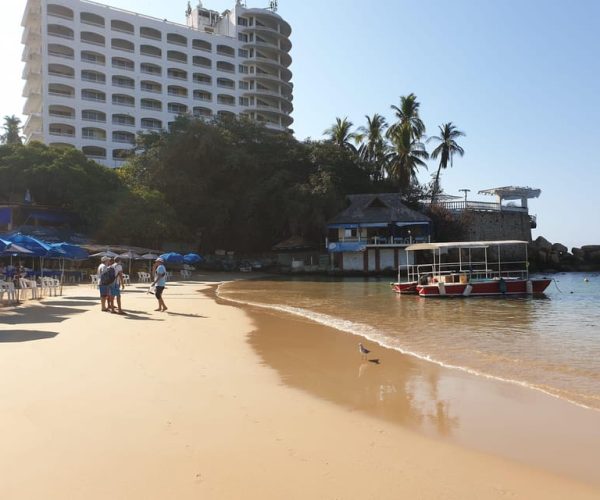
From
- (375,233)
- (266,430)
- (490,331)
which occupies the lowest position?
(490,331)

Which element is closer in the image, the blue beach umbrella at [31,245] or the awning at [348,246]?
the blue beach umbrella at [31,245]

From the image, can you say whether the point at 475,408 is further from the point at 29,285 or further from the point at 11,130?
the point at 11,130

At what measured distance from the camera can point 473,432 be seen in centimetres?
516

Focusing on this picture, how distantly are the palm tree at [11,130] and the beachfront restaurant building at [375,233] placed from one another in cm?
4492

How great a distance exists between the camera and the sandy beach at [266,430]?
3.80 meters

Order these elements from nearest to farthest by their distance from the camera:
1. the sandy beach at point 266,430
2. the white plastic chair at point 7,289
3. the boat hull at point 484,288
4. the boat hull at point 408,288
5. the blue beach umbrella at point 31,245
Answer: the sandy beach at point 266,430 < the white plastic chair at point 7,289 < the blue beach umbrella at point 31,245 < the boat hull at point 484,288 < the boat hull at point 408,288

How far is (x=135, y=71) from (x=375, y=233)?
157ft

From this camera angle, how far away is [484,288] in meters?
25.0

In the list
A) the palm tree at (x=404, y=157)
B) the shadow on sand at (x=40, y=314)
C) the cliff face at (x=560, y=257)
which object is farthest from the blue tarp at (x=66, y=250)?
the cliff face at (x=560, y=257)

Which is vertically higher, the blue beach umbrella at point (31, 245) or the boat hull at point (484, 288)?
the blue beach umbrella at point (31, 245)

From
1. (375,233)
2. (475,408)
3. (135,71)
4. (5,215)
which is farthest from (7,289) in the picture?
(135,71)

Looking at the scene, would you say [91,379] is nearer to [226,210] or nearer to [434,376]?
[434,376]

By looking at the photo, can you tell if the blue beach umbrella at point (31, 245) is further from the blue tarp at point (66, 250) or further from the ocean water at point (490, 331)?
the ocean water at point (490, 331)

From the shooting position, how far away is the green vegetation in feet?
144
